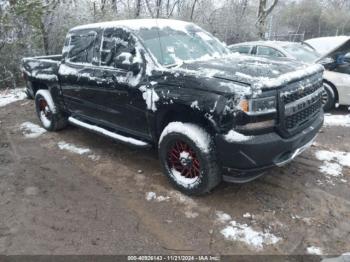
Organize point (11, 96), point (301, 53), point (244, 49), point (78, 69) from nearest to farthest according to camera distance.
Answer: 1. point (78, 69)
2. point (301, 53)
3. point (244, 49)
4. point (11, 96)

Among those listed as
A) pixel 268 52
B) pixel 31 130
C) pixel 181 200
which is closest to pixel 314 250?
pixel 181 200

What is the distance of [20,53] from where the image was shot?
10945mm

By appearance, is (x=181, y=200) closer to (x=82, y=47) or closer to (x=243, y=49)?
(x=82, y=47)

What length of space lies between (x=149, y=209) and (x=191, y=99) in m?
1.35

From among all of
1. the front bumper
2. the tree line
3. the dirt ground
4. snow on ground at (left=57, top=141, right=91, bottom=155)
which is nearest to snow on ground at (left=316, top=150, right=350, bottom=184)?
the dirt ground

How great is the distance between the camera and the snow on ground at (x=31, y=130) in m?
6.45

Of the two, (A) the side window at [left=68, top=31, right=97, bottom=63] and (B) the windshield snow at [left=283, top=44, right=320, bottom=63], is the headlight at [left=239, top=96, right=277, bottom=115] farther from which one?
(B) the windshield snow at [left=283, top=44, right=320, bottom=63]

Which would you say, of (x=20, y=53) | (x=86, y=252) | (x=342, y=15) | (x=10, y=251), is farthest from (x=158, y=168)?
(x=342, y=15)

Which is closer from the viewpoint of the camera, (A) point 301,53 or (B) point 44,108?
(B) point 44,108

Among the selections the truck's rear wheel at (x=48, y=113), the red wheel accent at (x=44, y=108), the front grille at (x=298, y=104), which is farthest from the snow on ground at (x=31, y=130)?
the front grille at (x=298, y=104)

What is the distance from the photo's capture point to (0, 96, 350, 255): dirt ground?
127 inches

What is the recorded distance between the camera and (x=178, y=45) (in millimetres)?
4398

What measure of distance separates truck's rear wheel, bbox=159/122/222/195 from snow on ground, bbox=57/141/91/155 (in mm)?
1911

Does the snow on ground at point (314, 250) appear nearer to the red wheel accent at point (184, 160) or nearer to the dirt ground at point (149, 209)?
the dirt ground at point (149, 209)
